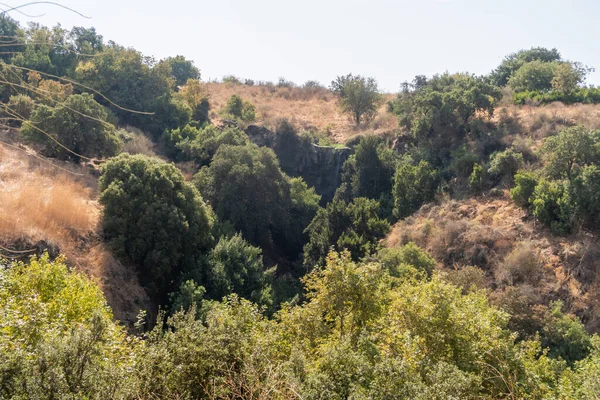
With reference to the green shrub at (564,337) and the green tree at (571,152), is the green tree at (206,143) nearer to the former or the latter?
the green tree at (571,152)

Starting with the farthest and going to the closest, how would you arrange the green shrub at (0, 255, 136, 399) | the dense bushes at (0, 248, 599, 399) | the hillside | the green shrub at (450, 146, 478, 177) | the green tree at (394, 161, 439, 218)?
the green tree at (394, 161, 439, 218)
the green shrub at (450, 146, 478, 177)
the hillside
the dense bushes at (0, 248, 599, 399)
the green shrub at (0, 255, 136, 399)

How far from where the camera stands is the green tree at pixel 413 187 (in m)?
28.2

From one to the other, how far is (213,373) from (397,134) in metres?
30.7

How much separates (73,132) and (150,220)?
10.6 meters

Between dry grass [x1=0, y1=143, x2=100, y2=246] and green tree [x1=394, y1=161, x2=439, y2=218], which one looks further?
green tree [x1=394, y1=161, x2=439, y2=218]

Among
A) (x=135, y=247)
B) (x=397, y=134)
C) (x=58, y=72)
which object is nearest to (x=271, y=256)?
(x=135, y=247)

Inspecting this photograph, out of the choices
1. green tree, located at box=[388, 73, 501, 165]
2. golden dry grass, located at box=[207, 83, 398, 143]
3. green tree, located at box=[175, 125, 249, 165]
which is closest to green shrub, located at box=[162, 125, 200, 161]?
green tree, located at box=[175, 125, 249, 165]

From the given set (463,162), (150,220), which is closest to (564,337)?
(463,162)

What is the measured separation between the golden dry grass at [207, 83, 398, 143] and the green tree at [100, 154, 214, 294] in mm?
19482

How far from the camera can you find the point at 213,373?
780cm

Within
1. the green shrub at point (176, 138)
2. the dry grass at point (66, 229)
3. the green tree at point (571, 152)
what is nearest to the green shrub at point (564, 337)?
the green tree at point (571, 152)

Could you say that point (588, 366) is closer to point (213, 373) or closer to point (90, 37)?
point (213, 373)

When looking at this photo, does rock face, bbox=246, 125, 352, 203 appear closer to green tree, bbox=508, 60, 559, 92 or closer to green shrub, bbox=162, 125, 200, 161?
green shrub, bbox=162, 125, 200, 161

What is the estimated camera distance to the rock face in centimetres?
3675
